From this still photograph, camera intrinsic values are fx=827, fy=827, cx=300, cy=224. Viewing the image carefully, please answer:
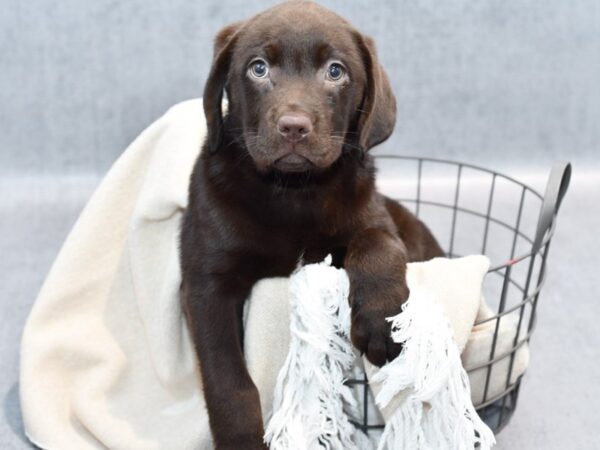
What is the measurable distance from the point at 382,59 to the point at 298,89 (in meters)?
1.66

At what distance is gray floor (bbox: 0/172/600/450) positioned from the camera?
1.88m

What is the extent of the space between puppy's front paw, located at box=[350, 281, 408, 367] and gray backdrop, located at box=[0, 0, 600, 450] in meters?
1.63

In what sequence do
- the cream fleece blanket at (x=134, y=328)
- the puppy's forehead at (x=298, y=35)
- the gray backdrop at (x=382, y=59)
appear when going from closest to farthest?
1. the puppy's forehead at (x=298, y=35)
2. the cream fleece blanket at (x=134, y=328)
3. the gray backdrop at (x=382, y=59)

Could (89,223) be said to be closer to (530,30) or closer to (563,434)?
(563,434)

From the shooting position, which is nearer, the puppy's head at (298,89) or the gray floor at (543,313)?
the puppy's head at (298,89)

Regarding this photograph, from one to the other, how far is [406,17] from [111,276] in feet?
5.34

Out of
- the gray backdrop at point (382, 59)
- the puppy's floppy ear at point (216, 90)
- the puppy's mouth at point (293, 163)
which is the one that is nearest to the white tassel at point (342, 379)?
the puppy's mouth at point (293, 163)

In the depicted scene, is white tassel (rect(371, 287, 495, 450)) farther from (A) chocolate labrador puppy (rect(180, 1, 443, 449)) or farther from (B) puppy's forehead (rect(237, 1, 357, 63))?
(B) puppy's forehead (rect(237, 1, 357, 63))

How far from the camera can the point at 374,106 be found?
161 cm

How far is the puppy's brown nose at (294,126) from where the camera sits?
1.42m

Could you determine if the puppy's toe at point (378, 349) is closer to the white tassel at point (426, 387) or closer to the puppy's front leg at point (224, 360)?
the white tassel at point (426, 387)

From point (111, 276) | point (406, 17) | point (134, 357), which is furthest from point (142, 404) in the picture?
point (406, 17)

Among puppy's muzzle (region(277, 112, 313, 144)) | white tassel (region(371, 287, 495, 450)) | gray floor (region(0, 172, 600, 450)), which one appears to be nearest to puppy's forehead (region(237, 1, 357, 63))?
puppy's muzzle (region(277, 112, 313, 144))

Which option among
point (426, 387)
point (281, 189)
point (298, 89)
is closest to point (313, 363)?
point (426, 387)
